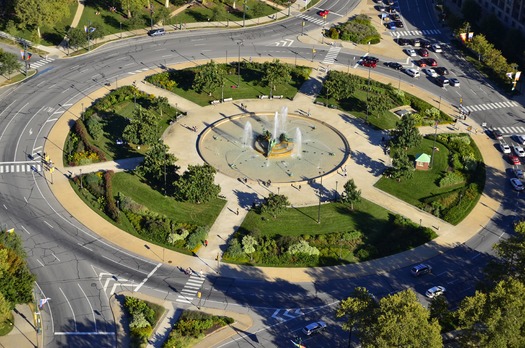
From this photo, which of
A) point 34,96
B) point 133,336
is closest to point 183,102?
point 34,96

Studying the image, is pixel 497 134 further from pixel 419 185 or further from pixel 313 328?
pixel 313 328

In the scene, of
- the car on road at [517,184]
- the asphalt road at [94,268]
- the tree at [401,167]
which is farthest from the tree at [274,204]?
the car on road at [517,184]

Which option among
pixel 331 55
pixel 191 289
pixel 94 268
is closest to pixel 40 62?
pixel 331 55

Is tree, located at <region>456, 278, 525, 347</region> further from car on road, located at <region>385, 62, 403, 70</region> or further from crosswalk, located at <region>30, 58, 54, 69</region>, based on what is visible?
crosswalk, located at <region>30, 58, 54, 69</region>

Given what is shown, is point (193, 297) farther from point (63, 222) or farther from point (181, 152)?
point (181, 152)

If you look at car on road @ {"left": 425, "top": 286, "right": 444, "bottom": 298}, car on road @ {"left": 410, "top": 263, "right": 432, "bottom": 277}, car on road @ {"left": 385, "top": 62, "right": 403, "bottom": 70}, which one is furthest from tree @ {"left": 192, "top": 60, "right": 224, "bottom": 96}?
car on road @ {"left": 425, "top": 286, "right": 444, "bottom": 298}

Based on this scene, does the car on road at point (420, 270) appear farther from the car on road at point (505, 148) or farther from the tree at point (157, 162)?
the tree at point (157, 162)
